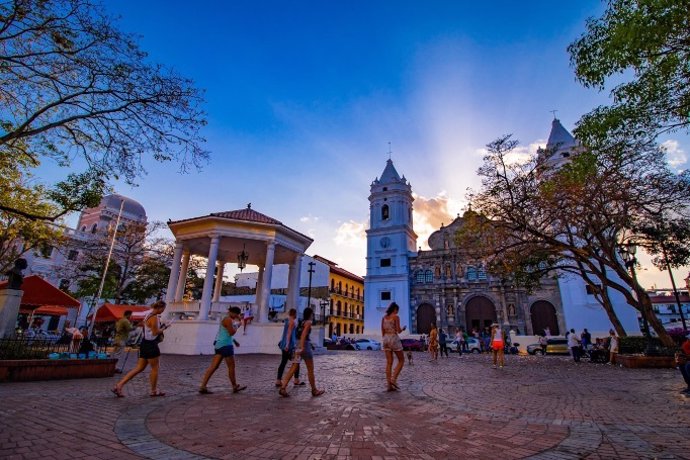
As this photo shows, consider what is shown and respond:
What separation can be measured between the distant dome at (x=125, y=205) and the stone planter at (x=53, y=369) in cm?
4268

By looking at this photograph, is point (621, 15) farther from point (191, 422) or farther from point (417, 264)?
point (417, 264)

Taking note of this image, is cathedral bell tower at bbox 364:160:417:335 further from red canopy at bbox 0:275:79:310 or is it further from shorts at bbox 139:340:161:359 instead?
shorts at bbox 139:340:161:359

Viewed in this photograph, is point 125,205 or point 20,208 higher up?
point 125,205

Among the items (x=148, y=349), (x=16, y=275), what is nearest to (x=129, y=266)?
(x=16, y=275)

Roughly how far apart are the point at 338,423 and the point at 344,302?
47.0 m

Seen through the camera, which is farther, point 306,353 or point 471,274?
point 471,274

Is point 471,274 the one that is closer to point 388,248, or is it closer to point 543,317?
point 543,317

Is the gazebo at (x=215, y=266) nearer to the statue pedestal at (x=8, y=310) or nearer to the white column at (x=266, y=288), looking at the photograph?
the white column at (x=266, y=288)

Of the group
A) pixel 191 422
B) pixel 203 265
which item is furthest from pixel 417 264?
pixel 191 422

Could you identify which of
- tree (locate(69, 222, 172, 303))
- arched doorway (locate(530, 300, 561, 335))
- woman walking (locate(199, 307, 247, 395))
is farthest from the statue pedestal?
arched doorway (locate(530, 300, 561, 335))

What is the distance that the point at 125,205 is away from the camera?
154 ft

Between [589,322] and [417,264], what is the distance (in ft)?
61.2

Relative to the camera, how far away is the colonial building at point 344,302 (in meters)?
47.4

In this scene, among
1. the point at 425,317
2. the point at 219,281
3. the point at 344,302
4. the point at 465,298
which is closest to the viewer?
the point at 219,281
